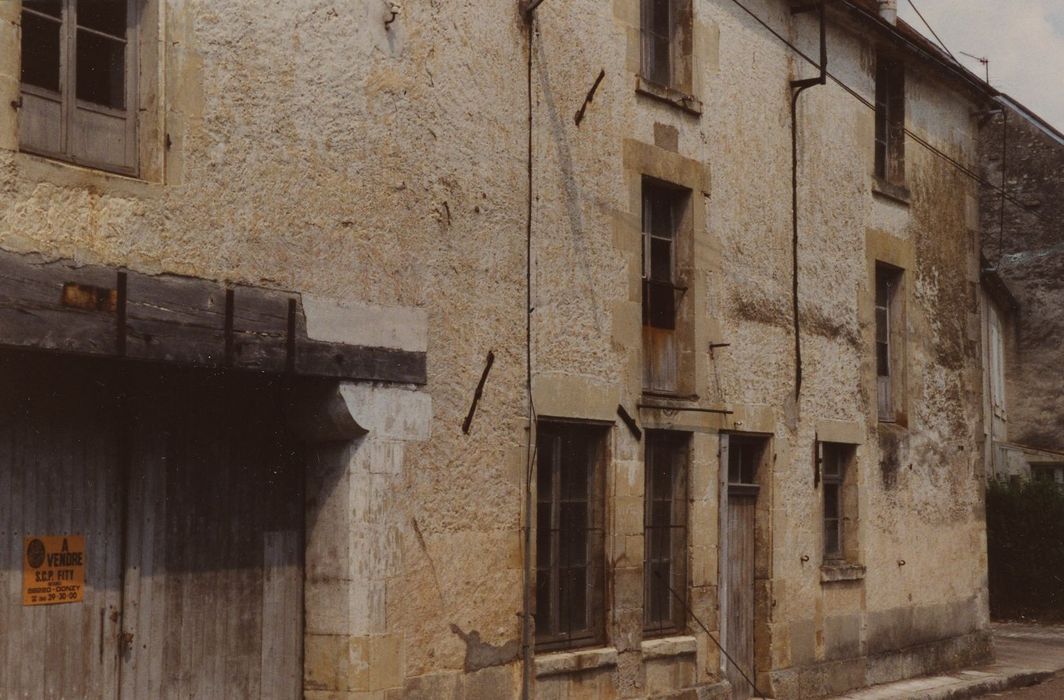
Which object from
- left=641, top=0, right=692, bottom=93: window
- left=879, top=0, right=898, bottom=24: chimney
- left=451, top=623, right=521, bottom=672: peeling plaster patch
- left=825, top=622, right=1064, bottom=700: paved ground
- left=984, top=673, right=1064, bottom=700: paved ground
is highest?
left=879, top=0, right=898, bottom=24: chimney

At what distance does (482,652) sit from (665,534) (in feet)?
8.62

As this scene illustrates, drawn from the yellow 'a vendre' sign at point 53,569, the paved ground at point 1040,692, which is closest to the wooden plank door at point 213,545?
the yellow 'a vendre' sign at point 53,569

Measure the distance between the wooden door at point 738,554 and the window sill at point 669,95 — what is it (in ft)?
8.54

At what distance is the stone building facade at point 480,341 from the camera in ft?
24.8

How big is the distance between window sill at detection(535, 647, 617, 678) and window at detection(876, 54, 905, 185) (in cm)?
668

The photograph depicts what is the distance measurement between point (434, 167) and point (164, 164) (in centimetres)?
215

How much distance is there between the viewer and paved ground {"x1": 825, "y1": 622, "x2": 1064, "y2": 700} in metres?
14.0

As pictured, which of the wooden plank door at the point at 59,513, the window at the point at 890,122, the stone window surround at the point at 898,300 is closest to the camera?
the wooden plank door at the point at 59,513

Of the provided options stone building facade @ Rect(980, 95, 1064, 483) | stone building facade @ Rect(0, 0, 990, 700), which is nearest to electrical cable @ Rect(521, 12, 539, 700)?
stone building facade @ Rect(0, 0, 990, 700)

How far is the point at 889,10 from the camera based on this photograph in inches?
604

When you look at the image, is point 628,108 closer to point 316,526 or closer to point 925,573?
point 316,526

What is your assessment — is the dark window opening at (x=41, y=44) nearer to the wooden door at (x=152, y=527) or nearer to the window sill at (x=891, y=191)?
the wooden door at (x=152, y=527)

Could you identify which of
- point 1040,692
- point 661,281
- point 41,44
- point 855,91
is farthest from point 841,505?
point 41,44

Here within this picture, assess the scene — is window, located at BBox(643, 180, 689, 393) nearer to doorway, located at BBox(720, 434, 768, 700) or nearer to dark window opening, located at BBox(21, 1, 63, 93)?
doorway, located at BBox(720, 434, 768, 700)
